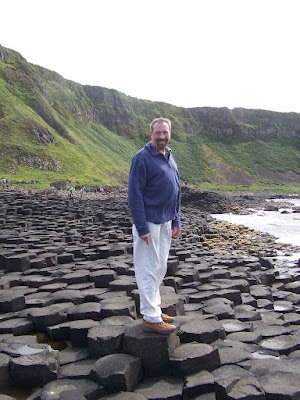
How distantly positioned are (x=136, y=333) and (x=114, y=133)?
11647 cm

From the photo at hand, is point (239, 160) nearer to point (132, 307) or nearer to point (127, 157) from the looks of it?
point (127, 157)

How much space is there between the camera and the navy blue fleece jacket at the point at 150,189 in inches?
195

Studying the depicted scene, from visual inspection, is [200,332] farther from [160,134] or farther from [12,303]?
[12,303]

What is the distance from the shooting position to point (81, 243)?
1491cm

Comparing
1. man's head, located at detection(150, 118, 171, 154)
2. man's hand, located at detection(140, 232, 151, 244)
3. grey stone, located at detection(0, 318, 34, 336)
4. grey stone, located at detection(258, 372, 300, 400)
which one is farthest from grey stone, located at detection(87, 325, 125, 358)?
man's head, located at detection(150, 118, 171, 154)

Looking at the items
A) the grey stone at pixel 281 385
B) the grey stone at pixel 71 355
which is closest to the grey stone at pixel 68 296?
the grey stone at pixel 71 355

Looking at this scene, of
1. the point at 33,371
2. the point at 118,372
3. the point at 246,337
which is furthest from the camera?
the point at 246,337

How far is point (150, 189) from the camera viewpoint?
5.11 metres

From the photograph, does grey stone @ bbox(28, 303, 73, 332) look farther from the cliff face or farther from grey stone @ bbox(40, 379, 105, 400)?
the cliff face

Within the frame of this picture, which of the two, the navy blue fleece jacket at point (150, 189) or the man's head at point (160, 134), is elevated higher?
the man's head at point (160, 134)

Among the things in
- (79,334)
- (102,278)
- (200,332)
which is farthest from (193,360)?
(102,278)

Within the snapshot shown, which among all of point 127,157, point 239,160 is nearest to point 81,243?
point 127,157

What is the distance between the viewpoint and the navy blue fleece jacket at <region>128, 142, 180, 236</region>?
195 inches

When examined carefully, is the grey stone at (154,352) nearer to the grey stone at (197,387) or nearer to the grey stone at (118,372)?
the grey stone at (118,372)
